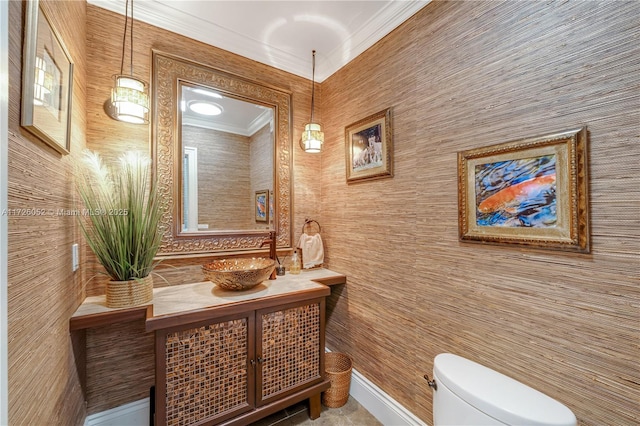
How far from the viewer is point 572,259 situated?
0.92m

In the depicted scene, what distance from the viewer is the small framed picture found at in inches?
77.4

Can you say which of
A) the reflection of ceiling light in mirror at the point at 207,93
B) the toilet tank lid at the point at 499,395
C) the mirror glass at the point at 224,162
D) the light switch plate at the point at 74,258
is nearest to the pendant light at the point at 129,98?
the mirror glass at the point at 224,162

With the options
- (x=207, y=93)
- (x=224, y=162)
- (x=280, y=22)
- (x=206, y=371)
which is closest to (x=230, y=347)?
(x=206, y=371)

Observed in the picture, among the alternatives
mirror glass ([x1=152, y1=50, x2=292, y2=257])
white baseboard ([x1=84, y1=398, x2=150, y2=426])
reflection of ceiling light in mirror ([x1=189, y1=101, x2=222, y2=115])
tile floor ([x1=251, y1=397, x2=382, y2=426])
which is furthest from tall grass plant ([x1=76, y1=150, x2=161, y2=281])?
tile floor ([x1=251, y1=397, x2=382, y2=426])

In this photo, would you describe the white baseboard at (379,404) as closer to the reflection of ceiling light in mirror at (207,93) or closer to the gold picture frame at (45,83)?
the gold picture frame at (45,83)

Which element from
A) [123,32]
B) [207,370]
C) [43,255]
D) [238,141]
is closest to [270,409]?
[207,370]

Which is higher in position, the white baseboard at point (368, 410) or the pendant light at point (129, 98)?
the pendant light at point (129, 98)

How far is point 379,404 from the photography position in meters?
1.64

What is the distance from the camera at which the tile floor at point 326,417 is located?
1628 mm

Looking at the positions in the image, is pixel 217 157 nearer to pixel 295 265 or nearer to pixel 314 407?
pixel 295 265

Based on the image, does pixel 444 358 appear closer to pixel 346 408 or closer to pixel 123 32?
pixel 346 408

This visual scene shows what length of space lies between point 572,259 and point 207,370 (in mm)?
1652

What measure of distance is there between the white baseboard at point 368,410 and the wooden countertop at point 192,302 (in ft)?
2.26

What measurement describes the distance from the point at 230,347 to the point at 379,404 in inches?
40.4
